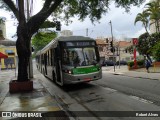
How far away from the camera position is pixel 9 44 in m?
97.1

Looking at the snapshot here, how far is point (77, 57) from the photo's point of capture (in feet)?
65.1

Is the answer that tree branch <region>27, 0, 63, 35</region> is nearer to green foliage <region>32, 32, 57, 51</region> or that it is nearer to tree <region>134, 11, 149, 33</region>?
green foliage <region>32, 32, 57, 51</region>

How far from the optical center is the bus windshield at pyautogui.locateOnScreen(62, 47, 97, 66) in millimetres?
19734

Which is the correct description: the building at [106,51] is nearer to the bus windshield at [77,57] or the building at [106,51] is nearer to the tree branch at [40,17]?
the tree branch at [40,17]

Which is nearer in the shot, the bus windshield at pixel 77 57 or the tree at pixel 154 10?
the bus windshield at pixel 77 57

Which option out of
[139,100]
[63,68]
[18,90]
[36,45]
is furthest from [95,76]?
[36,45]


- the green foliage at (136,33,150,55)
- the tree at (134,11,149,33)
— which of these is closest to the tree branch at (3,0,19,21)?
the green foliage at (136,33,150,55)

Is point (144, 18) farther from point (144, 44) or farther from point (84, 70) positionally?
point (84, 70)

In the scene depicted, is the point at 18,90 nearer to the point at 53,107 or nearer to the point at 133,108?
the point at 53,107

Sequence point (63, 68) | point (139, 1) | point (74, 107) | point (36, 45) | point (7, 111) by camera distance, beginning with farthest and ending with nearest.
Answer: point (36, 45)
point (139, 1)
point (63, 68)
point (74, 107)
point (7, 111)

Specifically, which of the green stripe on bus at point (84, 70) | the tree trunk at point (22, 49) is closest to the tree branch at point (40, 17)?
the tree trunk at point (22, 49)

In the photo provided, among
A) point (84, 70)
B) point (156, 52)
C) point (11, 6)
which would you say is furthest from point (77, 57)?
point (156, 52)

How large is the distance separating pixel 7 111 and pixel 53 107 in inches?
66.4

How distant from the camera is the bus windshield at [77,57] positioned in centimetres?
1973
